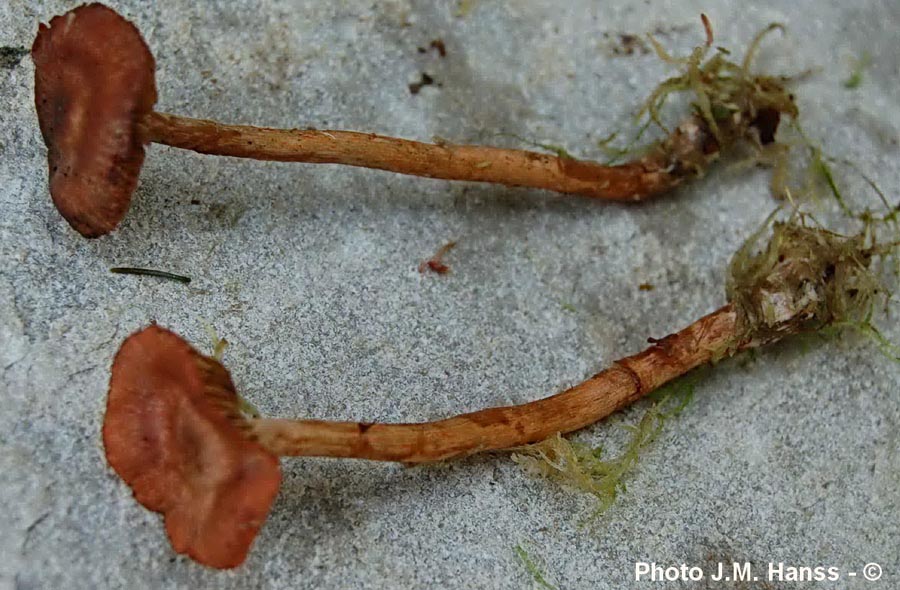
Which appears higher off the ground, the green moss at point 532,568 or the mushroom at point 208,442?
the mushroom at point 208,442

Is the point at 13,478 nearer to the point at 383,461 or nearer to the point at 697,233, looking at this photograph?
the point at 383,461

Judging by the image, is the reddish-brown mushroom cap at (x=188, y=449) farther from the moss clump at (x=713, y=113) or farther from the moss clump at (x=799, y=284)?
the moss clump at (x=713, y=113)

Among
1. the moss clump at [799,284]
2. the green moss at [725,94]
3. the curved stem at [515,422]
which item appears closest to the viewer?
the curved stem at [515,422]

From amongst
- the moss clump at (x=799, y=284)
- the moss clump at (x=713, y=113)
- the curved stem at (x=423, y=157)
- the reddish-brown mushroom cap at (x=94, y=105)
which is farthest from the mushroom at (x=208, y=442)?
the moss clump at (x=713, y=113)

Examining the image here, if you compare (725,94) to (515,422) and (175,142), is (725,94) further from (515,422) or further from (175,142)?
(175,142)

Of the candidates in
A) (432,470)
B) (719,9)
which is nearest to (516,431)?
(432,470)

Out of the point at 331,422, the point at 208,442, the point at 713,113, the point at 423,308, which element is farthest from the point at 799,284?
the point at 208,442

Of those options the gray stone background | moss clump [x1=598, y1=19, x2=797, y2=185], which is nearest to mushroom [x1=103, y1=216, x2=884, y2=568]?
the gray stone background

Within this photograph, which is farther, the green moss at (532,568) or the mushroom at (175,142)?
the green moss at (532,568)
